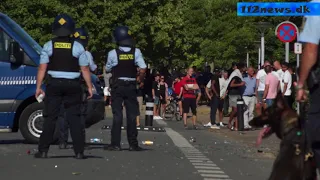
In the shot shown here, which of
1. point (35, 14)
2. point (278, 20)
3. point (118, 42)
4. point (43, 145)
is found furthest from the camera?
point (35, 14)

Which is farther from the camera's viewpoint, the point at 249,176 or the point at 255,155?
the point at 255,155

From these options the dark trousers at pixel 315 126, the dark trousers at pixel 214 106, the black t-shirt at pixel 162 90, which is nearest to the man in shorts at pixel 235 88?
the dark trousers at pixel 214 106

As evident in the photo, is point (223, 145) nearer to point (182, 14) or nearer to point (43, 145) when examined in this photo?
point (43, 145)

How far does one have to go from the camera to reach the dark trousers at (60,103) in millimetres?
11922

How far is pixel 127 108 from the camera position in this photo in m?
14.0

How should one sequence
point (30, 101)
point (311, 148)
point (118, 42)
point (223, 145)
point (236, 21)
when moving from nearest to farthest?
point (311, 148) → point (118, 42) → point (30, 101) → point (223, 145) → point (236, 21)

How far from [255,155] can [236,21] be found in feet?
128

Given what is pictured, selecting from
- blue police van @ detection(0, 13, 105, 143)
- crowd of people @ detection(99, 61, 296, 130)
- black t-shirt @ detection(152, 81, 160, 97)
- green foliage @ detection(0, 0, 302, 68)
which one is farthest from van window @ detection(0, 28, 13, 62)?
green foliage @ detection(0, 0, 302, 68)

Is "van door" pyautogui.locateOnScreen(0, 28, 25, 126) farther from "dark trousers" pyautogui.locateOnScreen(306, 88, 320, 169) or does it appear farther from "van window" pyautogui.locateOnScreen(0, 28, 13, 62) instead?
"dark trousers" pyautogui.locateOnScreen(306, 88, 320, 169)

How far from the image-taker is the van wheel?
15.4 meters

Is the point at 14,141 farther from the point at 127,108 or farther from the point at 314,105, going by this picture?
the point at 314,105

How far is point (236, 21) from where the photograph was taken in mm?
53250

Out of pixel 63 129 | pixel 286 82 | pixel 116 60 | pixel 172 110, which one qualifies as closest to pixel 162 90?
pixel 172 110

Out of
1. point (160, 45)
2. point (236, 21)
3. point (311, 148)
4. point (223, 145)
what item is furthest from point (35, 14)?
point (311, 148)
